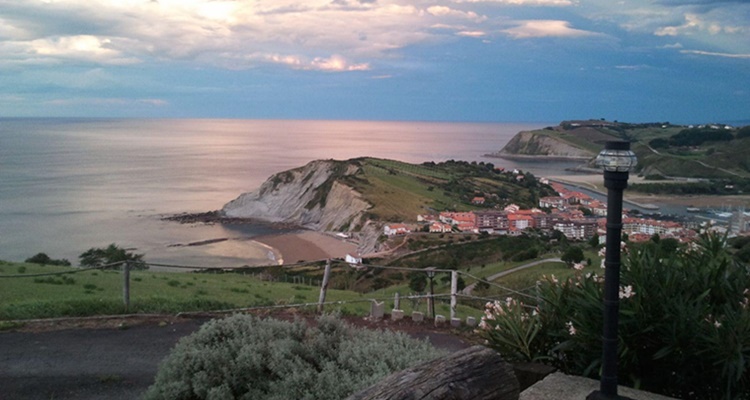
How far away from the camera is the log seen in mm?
3732

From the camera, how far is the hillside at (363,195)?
6825 cm

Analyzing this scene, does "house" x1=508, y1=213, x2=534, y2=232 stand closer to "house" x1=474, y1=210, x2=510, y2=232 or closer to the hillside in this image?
"house" x1=474, y1=210, x2=510, y2=232

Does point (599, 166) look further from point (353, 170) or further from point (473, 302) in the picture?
point (353, 170)

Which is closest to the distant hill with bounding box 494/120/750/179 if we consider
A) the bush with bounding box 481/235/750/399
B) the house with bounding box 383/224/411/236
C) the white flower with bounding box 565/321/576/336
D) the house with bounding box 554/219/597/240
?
the house with bounding box 554/219/597/240

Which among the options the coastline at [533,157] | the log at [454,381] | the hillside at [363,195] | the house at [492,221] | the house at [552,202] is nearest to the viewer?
the log at [454,381]

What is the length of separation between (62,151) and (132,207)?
104 m

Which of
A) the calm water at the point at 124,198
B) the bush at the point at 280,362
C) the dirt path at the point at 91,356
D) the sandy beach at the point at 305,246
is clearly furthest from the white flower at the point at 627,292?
the sandy beach at the point at 305,246

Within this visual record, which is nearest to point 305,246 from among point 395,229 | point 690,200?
point 395,229

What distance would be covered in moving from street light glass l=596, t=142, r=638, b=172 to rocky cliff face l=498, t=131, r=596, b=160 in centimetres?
17195

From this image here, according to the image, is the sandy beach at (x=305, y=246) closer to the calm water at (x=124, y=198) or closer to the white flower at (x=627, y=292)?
the calm water at (x=124, y=198)

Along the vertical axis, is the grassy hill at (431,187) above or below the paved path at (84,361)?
below

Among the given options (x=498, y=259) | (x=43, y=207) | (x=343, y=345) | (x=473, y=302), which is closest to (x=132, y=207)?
(x=43, y=207)

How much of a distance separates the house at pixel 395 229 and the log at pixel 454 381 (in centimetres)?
5060

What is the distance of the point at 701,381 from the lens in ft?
17.1
